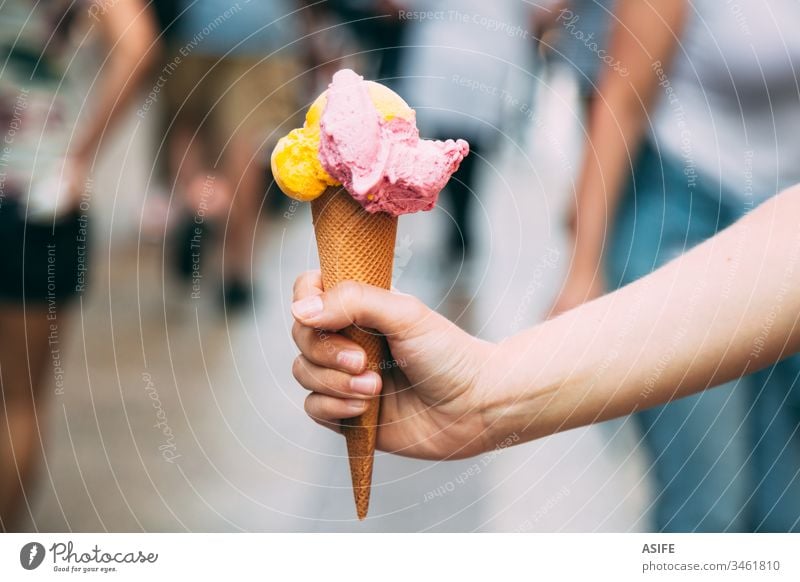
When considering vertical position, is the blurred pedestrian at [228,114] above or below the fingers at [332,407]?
above

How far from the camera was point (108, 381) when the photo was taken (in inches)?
60.7

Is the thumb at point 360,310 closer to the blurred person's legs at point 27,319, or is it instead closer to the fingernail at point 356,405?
the fingernail at point 356,405

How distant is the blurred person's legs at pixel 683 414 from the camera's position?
3.13 feet

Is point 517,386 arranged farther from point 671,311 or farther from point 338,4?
point 338,4

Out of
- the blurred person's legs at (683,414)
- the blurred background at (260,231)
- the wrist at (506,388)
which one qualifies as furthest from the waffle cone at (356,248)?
the blurred person's legs at (683,414)

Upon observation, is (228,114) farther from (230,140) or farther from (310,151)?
(310,151)

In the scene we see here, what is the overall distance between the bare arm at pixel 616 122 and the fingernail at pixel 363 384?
13.0 inches

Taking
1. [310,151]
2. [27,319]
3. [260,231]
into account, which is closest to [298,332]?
[310,151]

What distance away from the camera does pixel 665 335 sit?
752mm

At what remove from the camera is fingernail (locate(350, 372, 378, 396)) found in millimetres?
740

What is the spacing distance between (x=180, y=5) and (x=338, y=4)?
0.20 m

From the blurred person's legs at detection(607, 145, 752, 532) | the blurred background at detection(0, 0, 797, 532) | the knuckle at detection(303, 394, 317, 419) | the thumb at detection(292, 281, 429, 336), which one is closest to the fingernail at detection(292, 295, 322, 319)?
the thumb at detection(292, 281, 429, 336)

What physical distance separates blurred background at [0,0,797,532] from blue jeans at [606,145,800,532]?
15 millimetres

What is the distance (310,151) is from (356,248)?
11cm
